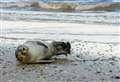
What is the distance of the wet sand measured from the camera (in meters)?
4.80

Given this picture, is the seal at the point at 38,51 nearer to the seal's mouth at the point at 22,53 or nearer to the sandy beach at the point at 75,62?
the seal's mouth at the point at 22,53

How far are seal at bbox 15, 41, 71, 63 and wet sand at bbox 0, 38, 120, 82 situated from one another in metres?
0.10

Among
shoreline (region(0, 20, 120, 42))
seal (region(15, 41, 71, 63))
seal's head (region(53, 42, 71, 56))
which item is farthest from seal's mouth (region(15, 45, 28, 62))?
shoreline (region(0, 20, 120, 42))

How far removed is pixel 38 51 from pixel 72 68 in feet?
1.96

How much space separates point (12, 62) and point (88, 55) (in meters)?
1.35

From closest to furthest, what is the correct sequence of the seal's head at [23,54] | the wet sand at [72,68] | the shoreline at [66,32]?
1. the wet sand at [72,68]
2. the seal's head at [23,54]
3. the shoreline at [66,32]

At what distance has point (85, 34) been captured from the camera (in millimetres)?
10250

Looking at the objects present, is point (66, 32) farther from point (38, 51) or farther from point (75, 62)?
point (38, 51)

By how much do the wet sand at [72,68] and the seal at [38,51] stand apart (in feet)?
0.33

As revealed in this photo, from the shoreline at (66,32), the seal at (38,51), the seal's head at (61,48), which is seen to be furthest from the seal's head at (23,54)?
the shoreline at (66,32)

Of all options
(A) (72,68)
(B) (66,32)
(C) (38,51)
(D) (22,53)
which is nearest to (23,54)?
(D) (22,53)

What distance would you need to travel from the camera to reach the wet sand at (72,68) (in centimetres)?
480

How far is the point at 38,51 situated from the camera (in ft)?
19.1

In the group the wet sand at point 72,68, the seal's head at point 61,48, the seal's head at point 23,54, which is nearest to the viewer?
the wet sand at point 72,68
